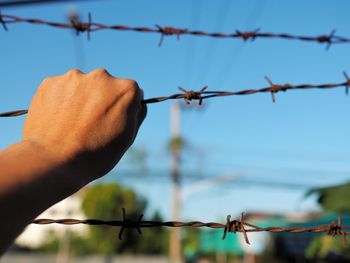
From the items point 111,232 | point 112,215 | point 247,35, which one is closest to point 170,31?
point 247,35

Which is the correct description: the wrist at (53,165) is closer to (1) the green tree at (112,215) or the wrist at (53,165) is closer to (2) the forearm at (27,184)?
(2) the forearm at (27,184)

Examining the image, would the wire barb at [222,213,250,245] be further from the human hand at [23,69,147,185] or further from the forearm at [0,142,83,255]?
the forearm at [0,142,83,255]

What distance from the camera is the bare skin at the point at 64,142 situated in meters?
0.96

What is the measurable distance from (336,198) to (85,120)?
5693 mm

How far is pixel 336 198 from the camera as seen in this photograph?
6465 millimetres

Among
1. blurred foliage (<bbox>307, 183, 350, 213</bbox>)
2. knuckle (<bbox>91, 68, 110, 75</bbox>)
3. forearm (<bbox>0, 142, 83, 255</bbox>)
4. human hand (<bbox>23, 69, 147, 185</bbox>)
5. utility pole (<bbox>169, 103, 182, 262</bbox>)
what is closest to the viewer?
forearm (<bbox>0, 142, 83, 255</bbox>)

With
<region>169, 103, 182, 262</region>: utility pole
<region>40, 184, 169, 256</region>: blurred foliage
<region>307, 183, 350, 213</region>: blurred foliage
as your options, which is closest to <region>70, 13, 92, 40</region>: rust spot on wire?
<region>307, 183, 350, 213</region>: blurred foliage

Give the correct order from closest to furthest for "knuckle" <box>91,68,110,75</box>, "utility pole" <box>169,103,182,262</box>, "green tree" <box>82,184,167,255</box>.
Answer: "knuckle" <box>91,68,110,75</box> → "utility pole" <box>169,103,182,262</box> → "green tree" <box>82,184,167,255</box>

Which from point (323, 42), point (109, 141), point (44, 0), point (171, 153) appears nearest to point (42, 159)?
point (109, 141)

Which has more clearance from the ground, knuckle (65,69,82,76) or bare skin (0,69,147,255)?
knuckle (65,69,82,76)

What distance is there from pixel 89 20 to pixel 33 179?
1546mm

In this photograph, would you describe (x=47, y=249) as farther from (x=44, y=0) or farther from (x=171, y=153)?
(x=44, y=0)

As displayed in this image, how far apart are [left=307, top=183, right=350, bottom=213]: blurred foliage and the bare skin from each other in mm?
5332

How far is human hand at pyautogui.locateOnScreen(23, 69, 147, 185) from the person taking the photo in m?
1.17
